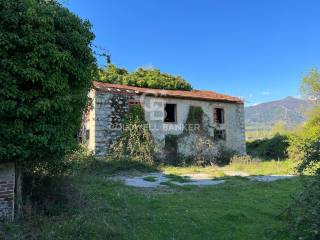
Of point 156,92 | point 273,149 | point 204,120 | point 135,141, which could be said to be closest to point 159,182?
point 135,141

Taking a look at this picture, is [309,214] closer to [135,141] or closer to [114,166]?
[114,166]

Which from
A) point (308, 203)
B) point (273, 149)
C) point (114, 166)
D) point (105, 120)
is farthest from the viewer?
point (273, 149)

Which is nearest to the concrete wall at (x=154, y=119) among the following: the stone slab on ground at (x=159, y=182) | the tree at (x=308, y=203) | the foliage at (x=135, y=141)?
the foliage at (x=135, y=141)

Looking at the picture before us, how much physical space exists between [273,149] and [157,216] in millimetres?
19447

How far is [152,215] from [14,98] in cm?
370

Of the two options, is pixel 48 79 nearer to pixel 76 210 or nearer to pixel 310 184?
pixel 76 210

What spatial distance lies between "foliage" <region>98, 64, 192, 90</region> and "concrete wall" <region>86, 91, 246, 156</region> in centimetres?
308

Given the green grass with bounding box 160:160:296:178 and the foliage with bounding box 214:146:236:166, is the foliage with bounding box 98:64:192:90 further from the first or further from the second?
the green grass with bounding box 160:160:296:178

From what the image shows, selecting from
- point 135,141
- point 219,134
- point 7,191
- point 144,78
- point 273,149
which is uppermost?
point 144,78

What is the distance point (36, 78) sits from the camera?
20.5 ft

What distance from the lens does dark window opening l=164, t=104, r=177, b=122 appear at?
22.0 m

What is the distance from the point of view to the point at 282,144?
24984 millimetres

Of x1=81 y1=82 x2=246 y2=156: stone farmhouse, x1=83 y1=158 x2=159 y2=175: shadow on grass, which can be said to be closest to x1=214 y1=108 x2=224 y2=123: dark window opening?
x1=81 y1=82 x2=246 y2=156: stone farmhouse

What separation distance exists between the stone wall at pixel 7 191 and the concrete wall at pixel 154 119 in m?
12.1
